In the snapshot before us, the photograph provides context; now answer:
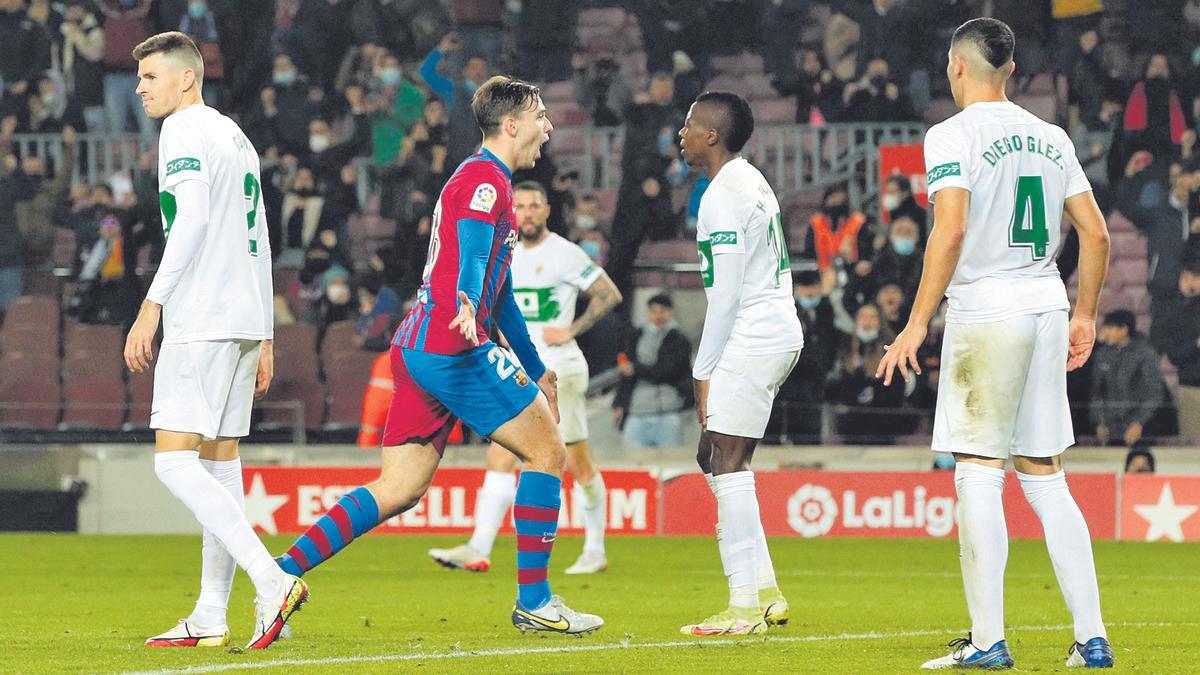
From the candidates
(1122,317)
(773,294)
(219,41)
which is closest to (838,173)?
(1122,317)

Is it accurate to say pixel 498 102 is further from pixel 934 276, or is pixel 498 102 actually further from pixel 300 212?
pixel 300 212

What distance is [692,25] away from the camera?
20.8 metres

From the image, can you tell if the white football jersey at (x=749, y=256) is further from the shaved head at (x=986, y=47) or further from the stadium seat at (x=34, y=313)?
the stadium seat at (x=34, y=313)

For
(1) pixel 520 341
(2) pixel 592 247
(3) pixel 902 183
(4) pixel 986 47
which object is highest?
(3) pixel 902 183

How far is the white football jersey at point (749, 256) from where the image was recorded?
7582 millimetres

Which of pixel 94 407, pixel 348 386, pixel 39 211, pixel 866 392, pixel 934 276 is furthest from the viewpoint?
pixel 39 211

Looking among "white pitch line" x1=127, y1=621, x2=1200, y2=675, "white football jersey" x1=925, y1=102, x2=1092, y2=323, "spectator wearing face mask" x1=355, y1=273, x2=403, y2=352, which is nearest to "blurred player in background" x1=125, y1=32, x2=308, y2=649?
"white pitch line" x1=127, y1=621, x2=1200, y2=675

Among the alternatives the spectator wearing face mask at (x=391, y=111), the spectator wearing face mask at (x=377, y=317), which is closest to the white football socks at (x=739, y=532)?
the spectator wearing face mask at (x=377, y=317)

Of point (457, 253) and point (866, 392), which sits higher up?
point (457, 253)

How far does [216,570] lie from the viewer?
23.0 feet

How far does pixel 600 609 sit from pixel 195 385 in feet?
9.72

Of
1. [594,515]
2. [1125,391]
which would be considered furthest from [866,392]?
[594,515]

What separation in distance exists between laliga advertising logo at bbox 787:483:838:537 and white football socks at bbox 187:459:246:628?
8.63 metres

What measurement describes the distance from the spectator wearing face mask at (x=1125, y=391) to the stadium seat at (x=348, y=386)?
6604 millimetres
